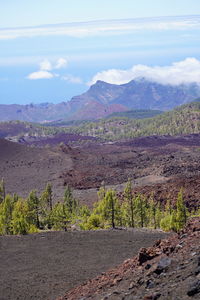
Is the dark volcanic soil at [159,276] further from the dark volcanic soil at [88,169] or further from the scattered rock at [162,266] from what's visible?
the dark volcanic soil at [88,169]

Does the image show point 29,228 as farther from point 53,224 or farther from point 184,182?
point 184,182

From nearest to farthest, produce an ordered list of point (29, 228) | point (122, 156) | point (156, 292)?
1. point (156, 292)
2. point (29, 228)
3. point (122, 156)

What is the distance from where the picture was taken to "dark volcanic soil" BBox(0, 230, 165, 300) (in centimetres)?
3120

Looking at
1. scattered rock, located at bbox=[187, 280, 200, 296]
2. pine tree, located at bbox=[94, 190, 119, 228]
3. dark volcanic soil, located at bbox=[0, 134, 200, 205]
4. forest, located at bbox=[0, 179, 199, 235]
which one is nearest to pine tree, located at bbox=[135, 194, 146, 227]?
forest, located at bbox=[0, 179, 199, 235]

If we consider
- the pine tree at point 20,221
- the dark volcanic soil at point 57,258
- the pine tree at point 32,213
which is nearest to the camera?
the dark volcanic soil at point 57,258

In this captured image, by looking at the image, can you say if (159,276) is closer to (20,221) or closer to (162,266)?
(162,266)

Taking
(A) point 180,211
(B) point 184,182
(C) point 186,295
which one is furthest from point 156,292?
(B) point 184,182

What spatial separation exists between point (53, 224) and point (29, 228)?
6.15 m

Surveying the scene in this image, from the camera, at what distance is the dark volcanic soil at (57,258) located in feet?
102

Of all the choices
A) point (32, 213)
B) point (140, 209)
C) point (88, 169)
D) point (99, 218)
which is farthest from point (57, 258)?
point (88, 169)

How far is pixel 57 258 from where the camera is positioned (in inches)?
1479

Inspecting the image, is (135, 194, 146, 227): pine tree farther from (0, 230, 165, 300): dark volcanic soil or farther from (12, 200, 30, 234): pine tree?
(12, 200, 30, 234): pine tree

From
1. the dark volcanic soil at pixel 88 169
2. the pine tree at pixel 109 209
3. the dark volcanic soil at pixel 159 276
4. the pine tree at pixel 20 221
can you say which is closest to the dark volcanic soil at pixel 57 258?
the dark volcanic soil at pixel 159 276

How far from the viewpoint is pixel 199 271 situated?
62.4 ft
